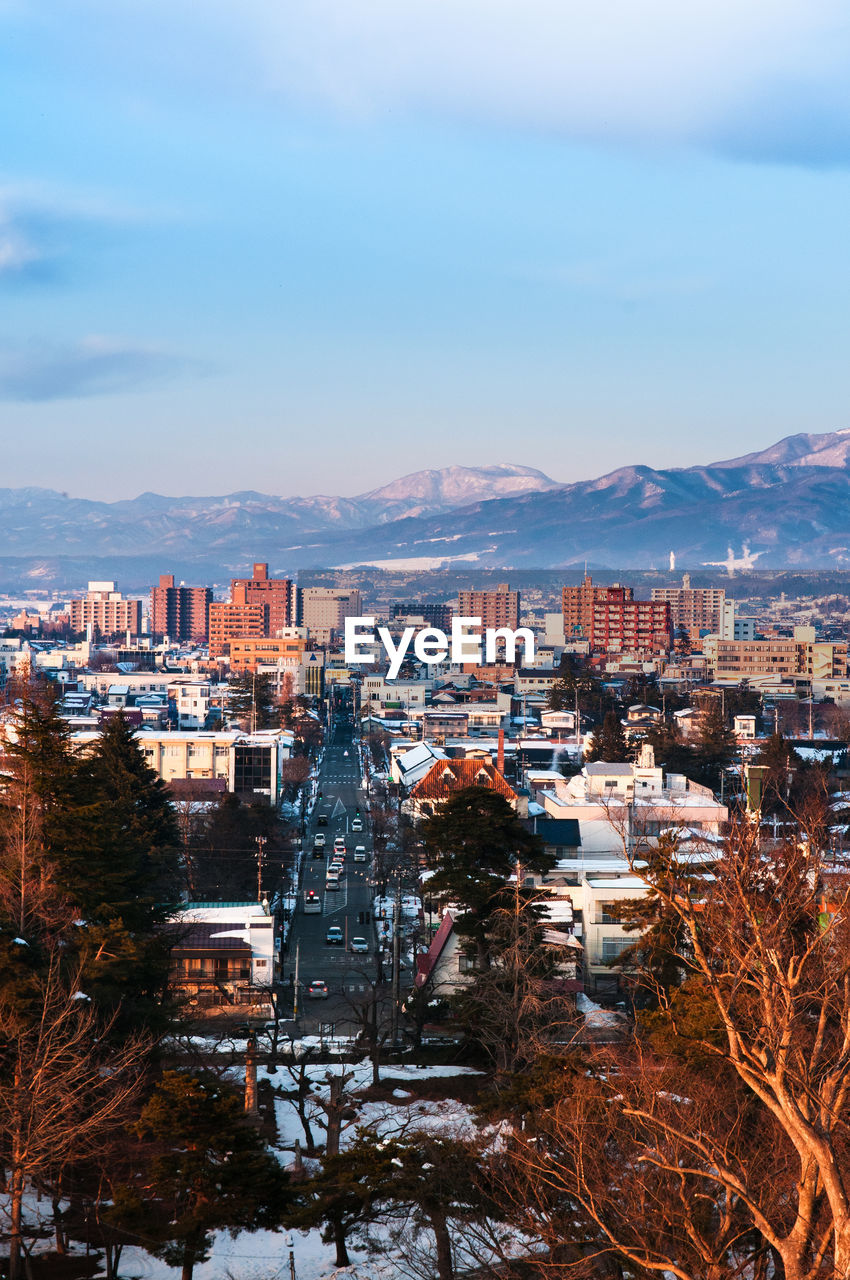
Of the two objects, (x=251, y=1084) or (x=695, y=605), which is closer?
(x=251, y=1084)

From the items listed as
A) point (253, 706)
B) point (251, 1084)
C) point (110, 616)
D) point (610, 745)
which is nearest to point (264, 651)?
point (253, 706)

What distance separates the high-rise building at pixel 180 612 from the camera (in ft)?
363

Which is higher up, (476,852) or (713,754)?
(476,852)

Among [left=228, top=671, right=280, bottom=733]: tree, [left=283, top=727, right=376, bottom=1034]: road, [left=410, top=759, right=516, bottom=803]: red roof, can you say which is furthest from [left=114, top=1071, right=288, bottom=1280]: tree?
[left=228, top=671, right=280, bottom=733]: tree

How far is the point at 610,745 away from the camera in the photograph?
33875 millimetres

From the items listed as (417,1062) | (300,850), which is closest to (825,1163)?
(417,1062)

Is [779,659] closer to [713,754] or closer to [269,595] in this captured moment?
[713,754]

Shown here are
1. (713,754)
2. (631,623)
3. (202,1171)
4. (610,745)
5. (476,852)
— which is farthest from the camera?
(631,623)

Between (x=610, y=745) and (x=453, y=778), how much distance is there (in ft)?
22.2

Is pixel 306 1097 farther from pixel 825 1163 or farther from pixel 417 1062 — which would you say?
pixel 825 1163

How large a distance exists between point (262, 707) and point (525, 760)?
11388 mm

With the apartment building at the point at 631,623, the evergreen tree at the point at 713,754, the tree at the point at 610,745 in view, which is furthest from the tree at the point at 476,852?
the apartment building at the point at 631,623

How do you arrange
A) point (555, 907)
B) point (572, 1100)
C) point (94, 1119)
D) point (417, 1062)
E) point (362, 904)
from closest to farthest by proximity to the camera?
point (94, 1119) → point (572, 1100) → point (417, 1062) → point (555, 907) → point (362, 904)

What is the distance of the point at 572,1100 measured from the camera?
7.79 metres
